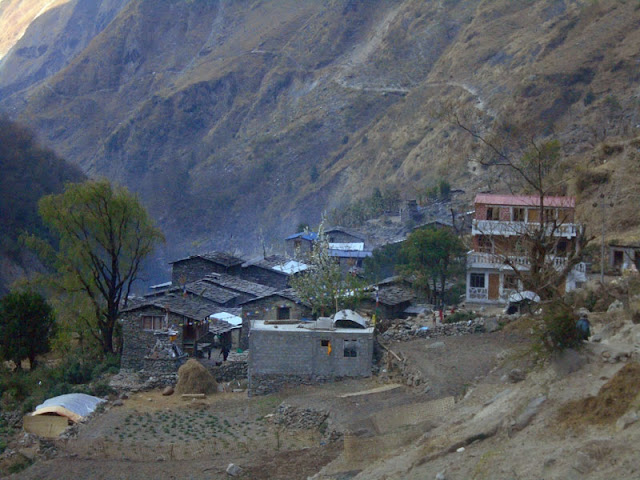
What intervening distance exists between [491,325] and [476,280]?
1034 cm

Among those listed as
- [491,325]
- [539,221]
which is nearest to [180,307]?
[491,325]

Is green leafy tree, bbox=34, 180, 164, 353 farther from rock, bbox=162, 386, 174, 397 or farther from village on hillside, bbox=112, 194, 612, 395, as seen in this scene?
rock, bbox=162, 386, 174, 397

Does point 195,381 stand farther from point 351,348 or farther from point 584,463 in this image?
point 584,463

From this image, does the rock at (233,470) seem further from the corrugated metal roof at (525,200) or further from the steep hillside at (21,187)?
the steep hillside at (21,187)

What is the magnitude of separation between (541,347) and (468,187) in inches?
1821

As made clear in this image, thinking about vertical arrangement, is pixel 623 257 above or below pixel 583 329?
above

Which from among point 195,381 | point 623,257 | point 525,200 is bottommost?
point 195,381

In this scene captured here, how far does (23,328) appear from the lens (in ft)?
104

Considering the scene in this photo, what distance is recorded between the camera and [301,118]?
313 feet

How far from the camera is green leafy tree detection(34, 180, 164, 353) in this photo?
111ft

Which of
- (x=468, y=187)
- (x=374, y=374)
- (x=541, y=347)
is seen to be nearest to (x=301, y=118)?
(x=468, y=187)

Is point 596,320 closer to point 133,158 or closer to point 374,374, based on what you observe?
point 374,374

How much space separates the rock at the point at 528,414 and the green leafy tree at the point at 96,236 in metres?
22.8

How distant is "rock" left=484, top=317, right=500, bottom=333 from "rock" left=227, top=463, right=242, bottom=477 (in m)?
9.69
